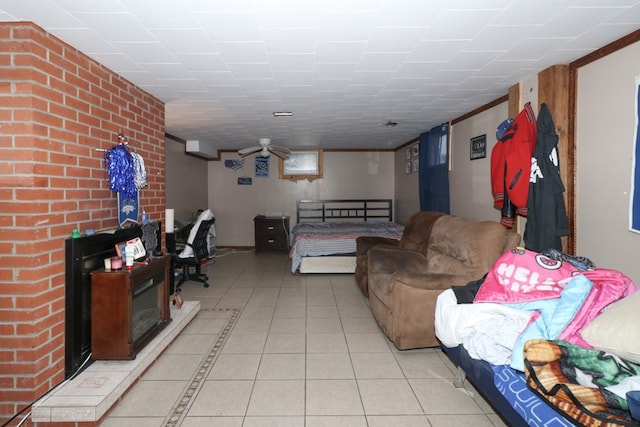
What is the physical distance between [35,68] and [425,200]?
463 cm

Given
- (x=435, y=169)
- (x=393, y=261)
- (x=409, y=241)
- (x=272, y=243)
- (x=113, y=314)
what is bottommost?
(x=272, y=243)

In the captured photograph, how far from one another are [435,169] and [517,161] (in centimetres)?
220

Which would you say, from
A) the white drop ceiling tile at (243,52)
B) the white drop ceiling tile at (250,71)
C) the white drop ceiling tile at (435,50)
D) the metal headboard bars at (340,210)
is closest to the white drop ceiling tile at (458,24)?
the white drop ceiling tile at (435,50)

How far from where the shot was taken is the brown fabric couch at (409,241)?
3.96 m

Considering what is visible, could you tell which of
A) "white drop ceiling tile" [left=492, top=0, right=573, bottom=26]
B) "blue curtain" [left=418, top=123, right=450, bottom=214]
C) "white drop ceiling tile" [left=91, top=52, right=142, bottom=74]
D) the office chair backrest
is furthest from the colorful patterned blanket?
the office chair backrest

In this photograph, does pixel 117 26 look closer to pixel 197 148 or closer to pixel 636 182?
pixel 636 182

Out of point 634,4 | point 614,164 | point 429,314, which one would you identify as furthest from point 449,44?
point 429,314

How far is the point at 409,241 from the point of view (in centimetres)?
426

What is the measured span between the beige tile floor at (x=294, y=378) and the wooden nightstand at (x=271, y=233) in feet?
10.8

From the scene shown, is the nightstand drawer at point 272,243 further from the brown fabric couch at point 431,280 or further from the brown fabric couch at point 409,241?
the brown fabric couch at point 431,280

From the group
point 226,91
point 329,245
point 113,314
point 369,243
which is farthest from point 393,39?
point 329,245

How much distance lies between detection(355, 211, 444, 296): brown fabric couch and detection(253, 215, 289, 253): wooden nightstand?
8.77 ft

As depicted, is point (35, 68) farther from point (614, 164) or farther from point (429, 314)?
point (614, 164)

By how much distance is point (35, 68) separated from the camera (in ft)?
6.24
